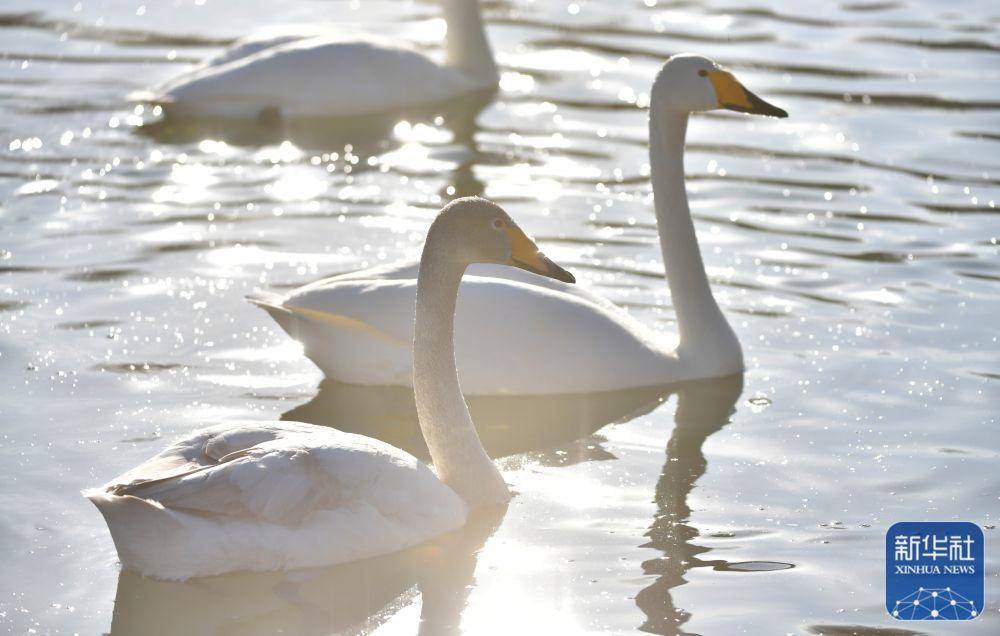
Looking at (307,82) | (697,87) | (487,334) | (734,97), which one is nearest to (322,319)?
(487,334)

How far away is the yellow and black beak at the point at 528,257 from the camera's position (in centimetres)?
684

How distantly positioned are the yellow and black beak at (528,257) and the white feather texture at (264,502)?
933 millimetres

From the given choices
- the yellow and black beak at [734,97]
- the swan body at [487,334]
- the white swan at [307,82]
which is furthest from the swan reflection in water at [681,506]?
the white swan at [307,82]

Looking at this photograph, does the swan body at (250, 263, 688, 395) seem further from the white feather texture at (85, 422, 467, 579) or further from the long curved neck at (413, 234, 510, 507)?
the white feather texture at (85, 422, 467, 579)

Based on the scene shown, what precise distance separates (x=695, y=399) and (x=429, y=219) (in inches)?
119

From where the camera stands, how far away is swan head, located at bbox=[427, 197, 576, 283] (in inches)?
268

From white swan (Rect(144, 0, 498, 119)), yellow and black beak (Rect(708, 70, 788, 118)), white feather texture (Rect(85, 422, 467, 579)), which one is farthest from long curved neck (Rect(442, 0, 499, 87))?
white feather texture (Rect(85, 422, 467, 579))

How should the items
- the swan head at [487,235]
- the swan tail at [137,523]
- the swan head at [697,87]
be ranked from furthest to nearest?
the swan head at [697,87] → the swan head at [487,235] → the swan tail at [137,523]

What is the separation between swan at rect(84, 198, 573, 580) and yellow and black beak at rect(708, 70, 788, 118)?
2.34m

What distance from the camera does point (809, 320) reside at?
9445mm

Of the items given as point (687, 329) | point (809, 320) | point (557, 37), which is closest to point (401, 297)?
point (687, 329)

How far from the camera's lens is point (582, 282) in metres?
9.92

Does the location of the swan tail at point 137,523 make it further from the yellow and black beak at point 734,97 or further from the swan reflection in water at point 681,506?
the yellow and black beak at point 734,97

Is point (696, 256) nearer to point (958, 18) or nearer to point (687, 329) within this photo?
point (687, 329)
